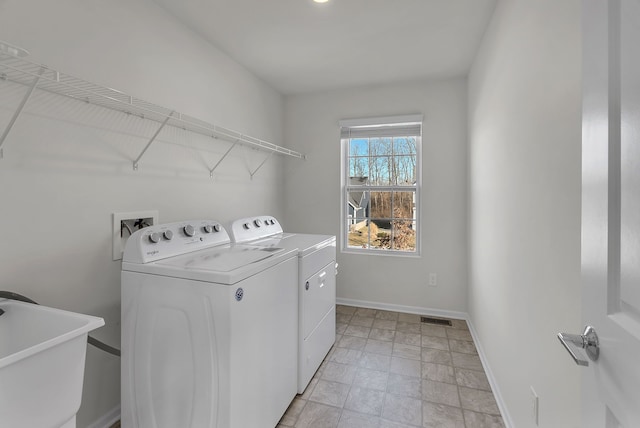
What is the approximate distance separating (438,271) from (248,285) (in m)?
2.32

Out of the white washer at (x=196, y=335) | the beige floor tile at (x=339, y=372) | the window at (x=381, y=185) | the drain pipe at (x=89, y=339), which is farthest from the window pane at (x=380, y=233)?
the drain pipe at (x=89, y=339)

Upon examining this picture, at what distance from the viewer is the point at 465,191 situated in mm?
2891

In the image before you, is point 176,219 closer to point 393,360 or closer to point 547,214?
point 393,360

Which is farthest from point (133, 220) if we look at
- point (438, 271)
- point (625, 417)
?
point (438, 271)

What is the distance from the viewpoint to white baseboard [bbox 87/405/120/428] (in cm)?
151

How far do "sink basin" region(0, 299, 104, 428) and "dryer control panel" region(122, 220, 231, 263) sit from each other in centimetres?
38

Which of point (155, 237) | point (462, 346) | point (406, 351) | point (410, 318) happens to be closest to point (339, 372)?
point (406, 351)

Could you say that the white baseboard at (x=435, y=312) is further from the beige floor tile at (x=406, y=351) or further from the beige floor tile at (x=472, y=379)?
the beige floor tile at (x=406, y=351)

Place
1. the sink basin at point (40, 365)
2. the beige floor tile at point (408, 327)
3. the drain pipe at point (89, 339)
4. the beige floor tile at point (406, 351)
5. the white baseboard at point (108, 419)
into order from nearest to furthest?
1. the sink basin at point (40, 365)
2. the drain pipe at point (89, 339)
3. the white baseboard at point (108, 419)
4. the beige floor tile at point (406, 351)
5. the beige floor tile at point (408, 327)

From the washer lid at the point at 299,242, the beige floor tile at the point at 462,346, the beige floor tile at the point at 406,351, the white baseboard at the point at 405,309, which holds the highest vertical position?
the washer lid at the point at 299,242

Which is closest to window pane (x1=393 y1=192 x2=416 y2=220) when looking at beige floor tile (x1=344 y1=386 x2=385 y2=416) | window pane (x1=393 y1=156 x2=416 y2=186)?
→ window pane (x1=393 y1=156 x2=416 y2=186)

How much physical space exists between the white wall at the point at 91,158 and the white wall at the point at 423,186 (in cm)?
134

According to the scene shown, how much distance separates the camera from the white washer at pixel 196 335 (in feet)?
3.92

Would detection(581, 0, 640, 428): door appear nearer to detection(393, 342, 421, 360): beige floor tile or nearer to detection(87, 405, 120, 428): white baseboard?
detection(393, 342, 421, 360): beige floor tile
